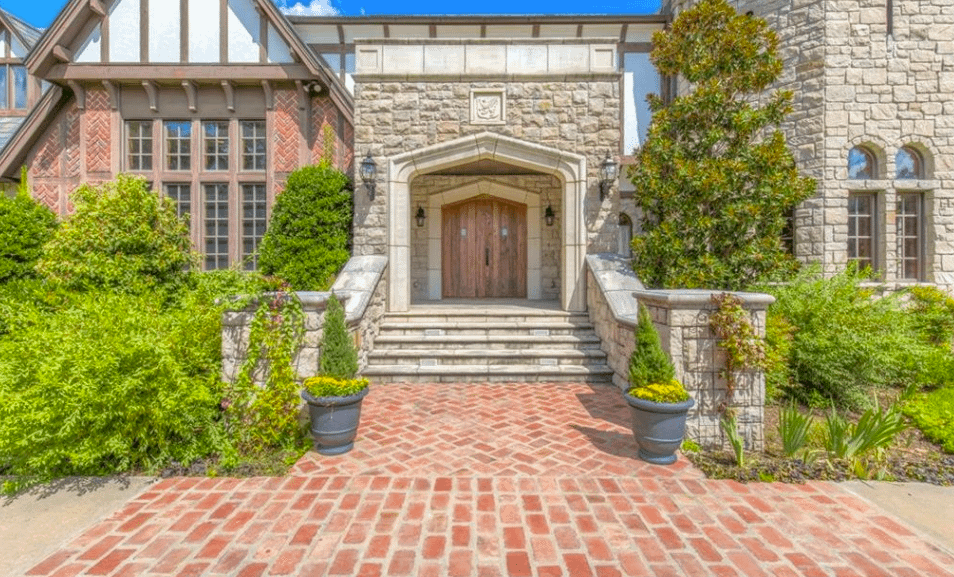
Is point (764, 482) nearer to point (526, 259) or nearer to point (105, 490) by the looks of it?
point (105, 490)

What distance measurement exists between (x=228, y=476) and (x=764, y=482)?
427 centimetres

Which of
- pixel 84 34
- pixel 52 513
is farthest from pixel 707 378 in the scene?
pixel 84 34

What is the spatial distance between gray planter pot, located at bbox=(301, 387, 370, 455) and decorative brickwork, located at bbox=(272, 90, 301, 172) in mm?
7096

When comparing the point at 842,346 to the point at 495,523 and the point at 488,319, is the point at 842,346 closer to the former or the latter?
the point at 488,319

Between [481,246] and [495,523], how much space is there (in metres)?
7.47

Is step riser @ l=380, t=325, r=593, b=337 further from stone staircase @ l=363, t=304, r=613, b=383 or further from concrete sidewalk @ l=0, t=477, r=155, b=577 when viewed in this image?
concrete sidewalk @ l=0, t=477, r=155, b=577

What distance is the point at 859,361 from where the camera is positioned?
191 inches

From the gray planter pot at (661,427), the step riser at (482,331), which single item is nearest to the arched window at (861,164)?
the step riser at (482,331)

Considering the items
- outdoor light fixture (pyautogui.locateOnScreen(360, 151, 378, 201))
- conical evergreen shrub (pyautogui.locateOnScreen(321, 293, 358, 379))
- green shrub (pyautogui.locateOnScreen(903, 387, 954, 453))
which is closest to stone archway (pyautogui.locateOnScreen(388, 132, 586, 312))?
outdoor light fixture (pyautogui.locateOnScreen(360, 151, 378, 201))

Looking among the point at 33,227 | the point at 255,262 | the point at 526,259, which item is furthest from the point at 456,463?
the point at 33,227

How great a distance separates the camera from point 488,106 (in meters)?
7.30

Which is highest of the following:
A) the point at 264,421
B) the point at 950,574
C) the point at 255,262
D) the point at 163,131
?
the point at 163,131

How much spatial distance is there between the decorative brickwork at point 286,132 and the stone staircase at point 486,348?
4755 millimetres

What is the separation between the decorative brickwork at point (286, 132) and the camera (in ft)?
29.9
